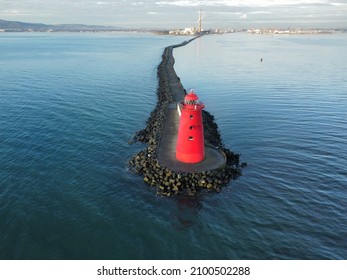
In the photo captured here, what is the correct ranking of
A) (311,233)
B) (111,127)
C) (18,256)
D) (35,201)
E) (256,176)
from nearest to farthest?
(18,256), (311,233), (35,201), (256,176), (111,127)

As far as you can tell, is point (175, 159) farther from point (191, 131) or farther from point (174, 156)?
point (191, 131)

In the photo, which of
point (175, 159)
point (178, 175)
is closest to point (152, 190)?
point (178, 175)

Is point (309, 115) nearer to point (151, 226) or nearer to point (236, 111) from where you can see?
point (236, 111)

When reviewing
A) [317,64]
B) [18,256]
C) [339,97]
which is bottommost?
[18,256]

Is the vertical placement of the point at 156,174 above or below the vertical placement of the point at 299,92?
below

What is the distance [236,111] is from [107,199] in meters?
26.1

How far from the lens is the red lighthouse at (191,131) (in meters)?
22.6

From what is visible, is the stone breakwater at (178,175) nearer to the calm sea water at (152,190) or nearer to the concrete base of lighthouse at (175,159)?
the concrete base of lighthouse at (175,159)

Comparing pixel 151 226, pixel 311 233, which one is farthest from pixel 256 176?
pixel 151 226

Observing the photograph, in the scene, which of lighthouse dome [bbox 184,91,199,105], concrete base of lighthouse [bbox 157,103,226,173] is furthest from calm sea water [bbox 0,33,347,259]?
lighthouse dome [bbox 184,91,199,105]

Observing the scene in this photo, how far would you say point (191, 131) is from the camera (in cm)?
2334

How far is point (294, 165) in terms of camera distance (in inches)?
1075

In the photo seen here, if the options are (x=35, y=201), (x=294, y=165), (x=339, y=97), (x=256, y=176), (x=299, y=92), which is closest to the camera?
(x=35, y=201)

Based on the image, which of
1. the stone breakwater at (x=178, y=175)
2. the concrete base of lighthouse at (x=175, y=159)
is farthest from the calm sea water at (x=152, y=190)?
the concrete base of lighthouse at (x=175, y=159)
